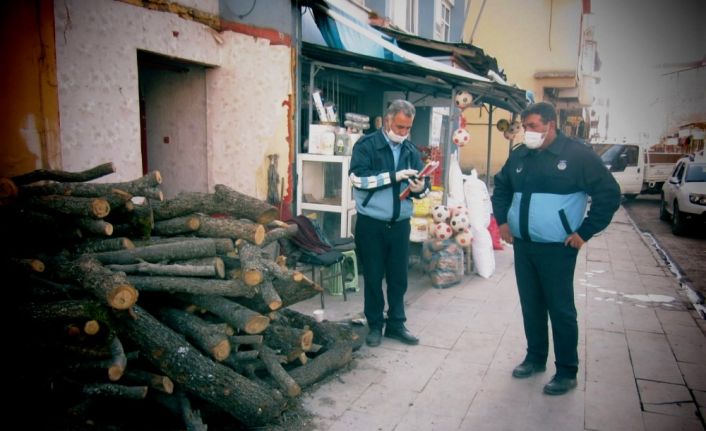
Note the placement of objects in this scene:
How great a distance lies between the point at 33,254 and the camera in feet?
10.9

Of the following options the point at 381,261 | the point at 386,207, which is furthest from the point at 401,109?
the point at 381,261

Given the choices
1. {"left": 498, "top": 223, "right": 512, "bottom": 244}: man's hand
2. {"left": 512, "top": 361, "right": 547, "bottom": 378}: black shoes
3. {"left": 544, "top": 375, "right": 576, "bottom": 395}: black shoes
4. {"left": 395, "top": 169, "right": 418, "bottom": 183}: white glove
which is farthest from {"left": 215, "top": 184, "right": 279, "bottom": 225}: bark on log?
{"left": 544, "top": 375, "right": 576, "bottom": 395}: black shoes

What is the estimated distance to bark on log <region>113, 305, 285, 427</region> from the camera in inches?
118

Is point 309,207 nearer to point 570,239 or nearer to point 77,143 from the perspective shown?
point 77,143

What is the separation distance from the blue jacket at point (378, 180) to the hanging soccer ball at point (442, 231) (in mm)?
2382

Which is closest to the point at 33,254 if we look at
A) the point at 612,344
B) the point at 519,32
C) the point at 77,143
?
the point at 77,143

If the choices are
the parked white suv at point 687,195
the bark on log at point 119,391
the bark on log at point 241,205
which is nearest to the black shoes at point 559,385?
the bark on log at point 241,205

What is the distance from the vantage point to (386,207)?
Result: 4492mm

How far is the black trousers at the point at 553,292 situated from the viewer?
3.81 metres

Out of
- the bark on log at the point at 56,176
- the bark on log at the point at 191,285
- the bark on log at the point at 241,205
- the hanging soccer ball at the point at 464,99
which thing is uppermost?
the hanging soccer ball at the point at 464,99

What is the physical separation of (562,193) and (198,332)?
107 inches

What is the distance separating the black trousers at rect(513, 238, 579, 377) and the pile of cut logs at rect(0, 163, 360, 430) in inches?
62.1

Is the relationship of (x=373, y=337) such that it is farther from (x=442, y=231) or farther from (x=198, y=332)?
(x=442, y=231)

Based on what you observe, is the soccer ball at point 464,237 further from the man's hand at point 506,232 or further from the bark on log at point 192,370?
the bark on log at point 192,370
